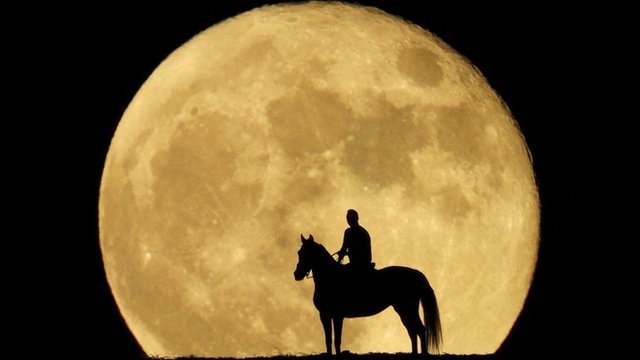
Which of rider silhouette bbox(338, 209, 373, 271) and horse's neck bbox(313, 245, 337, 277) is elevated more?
rider silhouette bbox(338, 209, 373, 271)

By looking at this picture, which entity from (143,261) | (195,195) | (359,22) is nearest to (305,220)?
(195,195)

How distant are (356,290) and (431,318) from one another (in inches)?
37.7

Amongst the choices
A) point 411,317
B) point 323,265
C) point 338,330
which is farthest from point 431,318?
point 323,265

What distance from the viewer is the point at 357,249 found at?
10.4 metres

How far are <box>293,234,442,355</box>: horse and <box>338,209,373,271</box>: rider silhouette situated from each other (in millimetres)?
91

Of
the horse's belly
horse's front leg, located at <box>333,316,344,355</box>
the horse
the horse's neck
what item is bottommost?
horse's front leg, located at <box>333,316,344,355</box>

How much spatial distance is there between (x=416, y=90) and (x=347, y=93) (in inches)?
41.0

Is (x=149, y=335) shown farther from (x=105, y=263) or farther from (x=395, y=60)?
(x=395, y=60)

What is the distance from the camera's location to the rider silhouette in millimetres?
10344

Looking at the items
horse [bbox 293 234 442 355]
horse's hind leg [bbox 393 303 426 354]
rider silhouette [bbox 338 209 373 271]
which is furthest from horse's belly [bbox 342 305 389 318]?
rider silhouette [bbox 338 209 373 271]

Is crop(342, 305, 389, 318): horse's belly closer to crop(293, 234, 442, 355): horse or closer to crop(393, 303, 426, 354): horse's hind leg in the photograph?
crop(293, 234, 442, 355): horse

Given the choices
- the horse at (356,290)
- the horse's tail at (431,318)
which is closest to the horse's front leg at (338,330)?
the horse at (356,290)

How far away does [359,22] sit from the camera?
13367mm

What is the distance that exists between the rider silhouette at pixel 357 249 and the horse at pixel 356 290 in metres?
0.09
